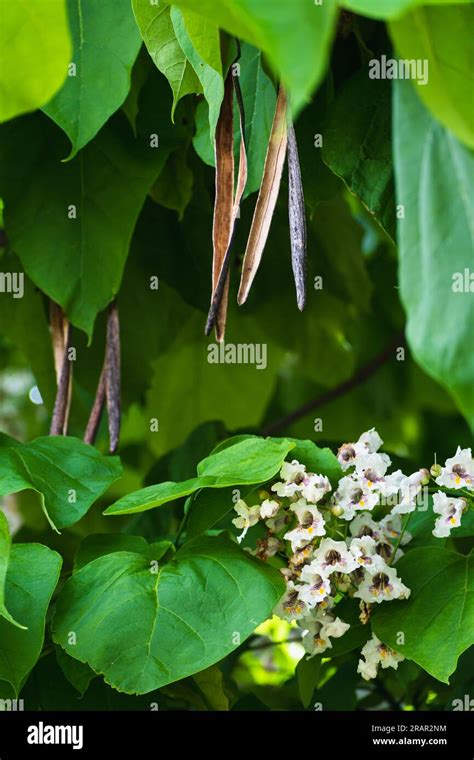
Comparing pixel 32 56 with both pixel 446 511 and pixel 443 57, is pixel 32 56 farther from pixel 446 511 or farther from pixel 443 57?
pixel 446 511

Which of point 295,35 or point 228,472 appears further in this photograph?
point 228,472

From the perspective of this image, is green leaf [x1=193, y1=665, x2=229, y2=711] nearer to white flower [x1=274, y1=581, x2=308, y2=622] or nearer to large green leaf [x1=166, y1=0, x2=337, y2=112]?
white flower [x1=274, y1=581, x2=308, y2=622]

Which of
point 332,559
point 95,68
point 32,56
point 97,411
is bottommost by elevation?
point 332,559

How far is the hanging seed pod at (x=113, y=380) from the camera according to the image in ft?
2.53

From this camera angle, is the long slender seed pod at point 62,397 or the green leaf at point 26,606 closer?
the green leaf at point 26,606

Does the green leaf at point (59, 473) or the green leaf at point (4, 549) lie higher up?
the green leaf at point (59, 473)

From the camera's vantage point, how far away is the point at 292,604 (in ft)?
2.05

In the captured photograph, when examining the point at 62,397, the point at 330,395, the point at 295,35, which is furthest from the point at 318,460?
the point at 330,395

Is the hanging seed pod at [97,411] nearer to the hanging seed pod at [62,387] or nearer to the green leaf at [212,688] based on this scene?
the hanging seed pod at [62,387]

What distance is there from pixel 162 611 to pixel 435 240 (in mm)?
314

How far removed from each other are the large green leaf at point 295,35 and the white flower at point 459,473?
0.37 meters

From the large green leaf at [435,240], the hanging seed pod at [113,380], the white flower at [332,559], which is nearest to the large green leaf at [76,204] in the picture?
the hanging seed pod at [113,380]

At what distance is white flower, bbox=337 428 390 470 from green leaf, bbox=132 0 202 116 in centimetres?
25
